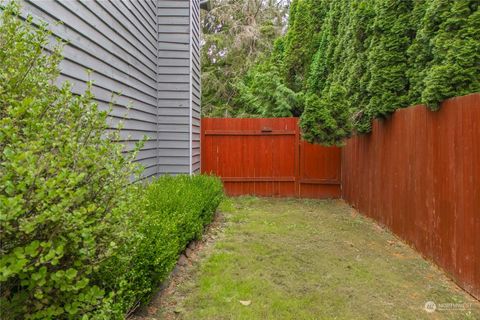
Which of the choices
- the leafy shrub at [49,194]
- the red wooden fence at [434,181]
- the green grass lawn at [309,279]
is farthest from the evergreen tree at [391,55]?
the leafy shrub at [49,194]

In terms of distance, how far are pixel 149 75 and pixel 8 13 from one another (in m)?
3.72

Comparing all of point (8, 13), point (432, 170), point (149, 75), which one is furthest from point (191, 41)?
point (8, 13)

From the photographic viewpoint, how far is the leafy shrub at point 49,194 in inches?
51.8

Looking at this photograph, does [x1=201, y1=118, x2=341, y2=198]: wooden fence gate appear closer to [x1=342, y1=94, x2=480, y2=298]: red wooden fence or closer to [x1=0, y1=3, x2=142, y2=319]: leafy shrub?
[x1=342, y1=94, x2=480, y2=298]: red wooden fence

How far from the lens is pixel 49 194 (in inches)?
52.4

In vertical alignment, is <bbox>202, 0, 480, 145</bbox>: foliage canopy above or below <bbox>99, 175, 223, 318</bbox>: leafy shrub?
above

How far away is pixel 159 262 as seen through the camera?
2609 millimetres

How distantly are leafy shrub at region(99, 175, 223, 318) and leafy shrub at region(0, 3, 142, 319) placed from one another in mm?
231

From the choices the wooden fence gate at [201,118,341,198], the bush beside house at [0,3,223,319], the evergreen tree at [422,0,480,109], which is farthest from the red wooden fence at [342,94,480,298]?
the bush beside house at [0,3,223,319]

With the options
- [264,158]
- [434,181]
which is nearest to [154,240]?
[434,181]

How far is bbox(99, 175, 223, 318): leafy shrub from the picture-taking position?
197 cm

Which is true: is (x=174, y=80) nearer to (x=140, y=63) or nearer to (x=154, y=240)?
(x=140, y=63)

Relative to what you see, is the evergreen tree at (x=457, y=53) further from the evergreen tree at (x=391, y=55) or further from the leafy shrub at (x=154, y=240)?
the leafy shrub at (x=154, y=240)

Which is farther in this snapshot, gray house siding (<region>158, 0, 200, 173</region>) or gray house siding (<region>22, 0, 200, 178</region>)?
gray house siding (<region>158, 0, 200, 173</region>)
